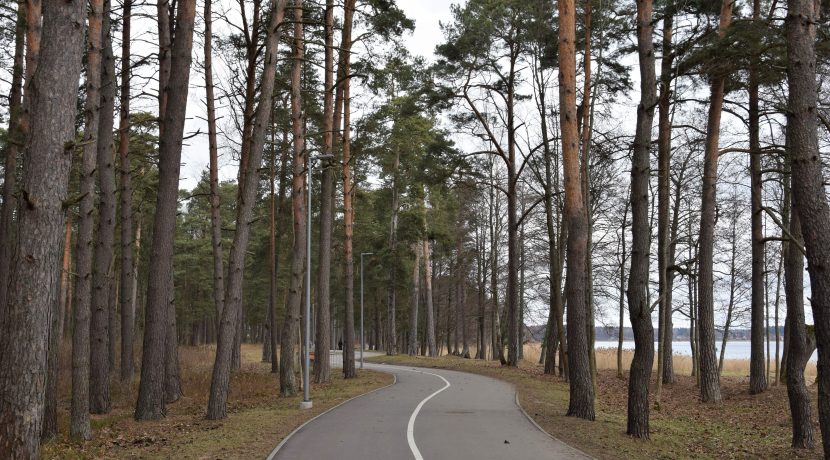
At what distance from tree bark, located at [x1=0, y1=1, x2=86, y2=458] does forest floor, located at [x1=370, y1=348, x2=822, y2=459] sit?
313 inches

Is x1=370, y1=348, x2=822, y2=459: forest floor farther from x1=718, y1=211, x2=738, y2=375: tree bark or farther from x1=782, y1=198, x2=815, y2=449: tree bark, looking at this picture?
x1=718, y1=211, x2=738, y2=375: tree bark

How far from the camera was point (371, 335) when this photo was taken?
260ft

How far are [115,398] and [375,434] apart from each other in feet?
34.3

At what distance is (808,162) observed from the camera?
9.47 metres

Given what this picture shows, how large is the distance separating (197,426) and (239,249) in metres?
4.05

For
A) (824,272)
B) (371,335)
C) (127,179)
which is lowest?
(371,335)

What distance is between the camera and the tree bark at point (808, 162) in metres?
9.16

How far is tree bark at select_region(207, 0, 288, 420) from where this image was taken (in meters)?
14.2

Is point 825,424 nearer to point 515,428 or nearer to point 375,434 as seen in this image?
point 515,428

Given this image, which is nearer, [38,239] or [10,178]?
[38,239]

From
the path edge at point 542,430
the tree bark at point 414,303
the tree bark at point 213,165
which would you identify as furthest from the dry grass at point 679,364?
the tree bark at point 213,165

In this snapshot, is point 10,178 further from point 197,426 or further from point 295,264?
point 197,426

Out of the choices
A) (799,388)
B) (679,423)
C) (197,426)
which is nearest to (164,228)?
(197,426)

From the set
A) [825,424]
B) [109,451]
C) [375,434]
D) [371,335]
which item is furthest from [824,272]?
[371,335]
